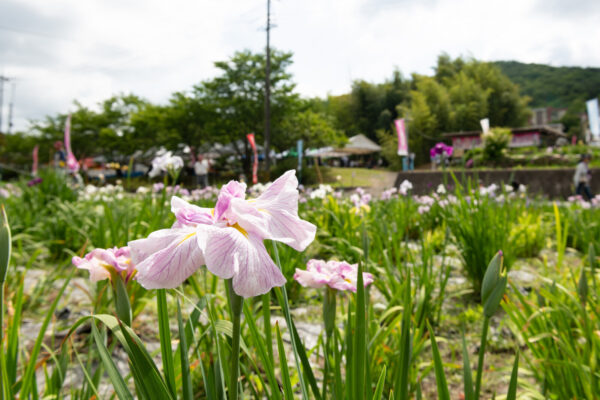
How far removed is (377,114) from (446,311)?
11614mm

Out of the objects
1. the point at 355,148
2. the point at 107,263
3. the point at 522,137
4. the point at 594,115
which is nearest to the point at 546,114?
the point at 522,137

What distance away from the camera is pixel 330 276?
2.57ft

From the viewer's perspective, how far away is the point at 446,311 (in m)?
2.00

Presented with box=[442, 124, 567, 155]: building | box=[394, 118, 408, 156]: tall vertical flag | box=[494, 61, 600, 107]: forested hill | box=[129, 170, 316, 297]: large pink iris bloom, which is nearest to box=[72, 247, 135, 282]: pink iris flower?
box=[129, 170, 316, 297]: large pink iris bloom

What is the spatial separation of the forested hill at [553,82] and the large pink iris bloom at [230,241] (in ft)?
240

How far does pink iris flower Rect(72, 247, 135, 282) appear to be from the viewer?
24.0 inches

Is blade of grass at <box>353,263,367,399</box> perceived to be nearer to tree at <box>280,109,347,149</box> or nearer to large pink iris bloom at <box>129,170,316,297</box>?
large pink iris bloom at <box>129,170,316,297</box>

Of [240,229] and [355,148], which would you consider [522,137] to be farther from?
[240,229]

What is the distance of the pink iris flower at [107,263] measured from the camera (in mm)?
611

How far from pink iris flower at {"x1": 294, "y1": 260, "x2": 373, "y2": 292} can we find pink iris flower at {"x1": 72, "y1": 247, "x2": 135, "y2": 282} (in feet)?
1.07

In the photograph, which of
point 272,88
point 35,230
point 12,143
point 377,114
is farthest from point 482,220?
point 12,143

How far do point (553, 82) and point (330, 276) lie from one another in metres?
82.4

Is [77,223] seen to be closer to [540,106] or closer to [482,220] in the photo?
[482,220]

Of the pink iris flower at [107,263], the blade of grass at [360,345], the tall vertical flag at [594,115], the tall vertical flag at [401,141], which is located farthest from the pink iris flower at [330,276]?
the tall vertical flag at [594,115]
